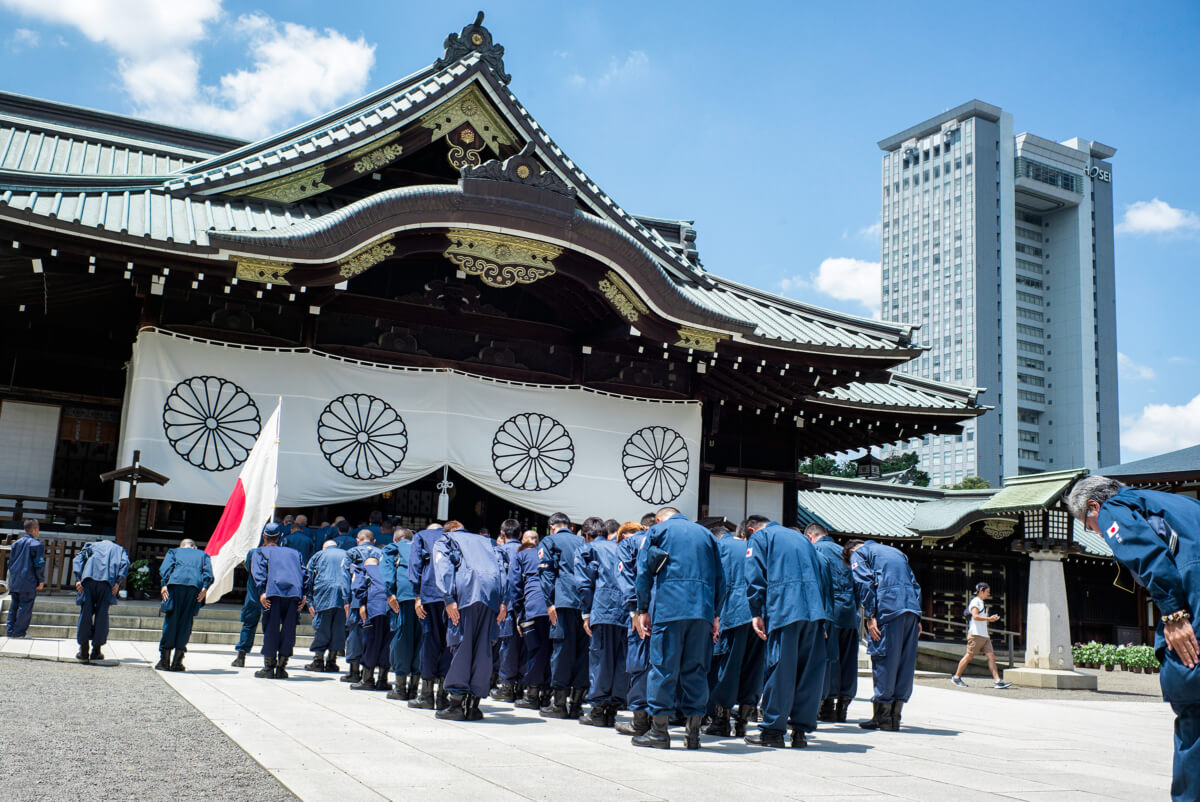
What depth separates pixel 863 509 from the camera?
877 inches

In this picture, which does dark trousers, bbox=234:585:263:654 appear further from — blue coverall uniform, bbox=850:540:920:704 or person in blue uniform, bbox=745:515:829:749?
blue coverall uniform, bbox=850:540:920:704

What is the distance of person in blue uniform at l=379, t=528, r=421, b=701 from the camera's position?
8.31m

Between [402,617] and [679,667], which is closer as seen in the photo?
[679,667]

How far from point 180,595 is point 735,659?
566 centimetres

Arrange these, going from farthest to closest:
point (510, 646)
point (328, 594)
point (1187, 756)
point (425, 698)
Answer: point (328, 594), point (510, 646), point (425, 698), point (1187, 756)

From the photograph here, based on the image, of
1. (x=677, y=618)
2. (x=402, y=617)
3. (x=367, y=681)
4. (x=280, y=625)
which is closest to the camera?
(x=677, y=618)

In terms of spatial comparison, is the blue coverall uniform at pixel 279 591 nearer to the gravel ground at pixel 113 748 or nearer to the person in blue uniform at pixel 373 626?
the person in blue uniform at pixel 373 626

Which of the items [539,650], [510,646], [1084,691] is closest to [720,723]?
[539,650]

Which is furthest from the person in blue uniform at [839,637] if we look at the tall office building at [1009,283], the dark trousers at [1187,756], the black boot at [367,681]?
the tall office building at [1009,283]

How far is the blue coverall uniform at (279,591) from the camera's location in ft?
31.6

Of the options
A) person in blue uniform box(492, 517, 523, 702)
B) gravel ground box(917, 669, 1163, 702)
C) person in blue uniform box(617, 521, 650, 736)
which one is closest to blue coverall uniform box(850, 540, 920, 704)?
person in blue uniform box(617, 521, 650, 736)

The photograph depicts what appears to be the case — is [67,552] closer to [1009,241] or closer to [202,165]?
[202,165]

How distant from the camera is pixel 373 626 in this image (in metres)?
9.39

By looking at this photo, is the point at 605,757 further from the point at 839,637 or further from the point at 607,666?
the point at 839,637
